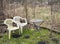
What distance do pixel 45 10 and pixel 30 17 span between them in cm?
71

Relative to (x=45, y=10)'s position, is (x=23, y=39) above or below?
below

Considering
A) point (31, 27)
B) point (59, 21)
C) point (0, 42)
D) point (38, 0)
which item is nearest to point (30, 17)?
point (31, 27)

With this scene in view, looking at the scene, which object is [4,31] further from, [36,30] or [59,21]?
[59,21]

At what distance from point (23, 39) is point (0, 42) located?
0.82 m

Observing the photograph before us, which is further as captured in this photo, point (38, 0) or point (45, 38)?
point (38, 0)

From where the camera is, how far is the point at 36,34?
5176mm

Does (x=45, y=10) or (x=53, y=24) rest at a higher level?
(x=45, y=10)

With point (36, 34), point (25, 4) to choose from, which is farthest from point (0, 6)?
point (36, 34)

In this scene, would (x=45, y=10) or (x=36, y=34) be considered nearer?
(x=36, y=34)

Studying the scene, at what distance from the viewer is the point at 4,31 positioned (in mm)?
5395

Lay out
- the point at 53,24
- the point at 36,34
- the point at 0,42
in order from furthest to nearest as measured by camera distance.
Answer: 1. the point at 53,24
2. the point at 36,34
3. the point at 0,42

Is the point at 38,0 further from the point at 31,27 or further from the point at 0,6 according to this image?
the point at 0,6

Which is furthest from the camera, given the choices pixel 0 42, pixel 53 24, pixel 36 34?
pixel 53 24

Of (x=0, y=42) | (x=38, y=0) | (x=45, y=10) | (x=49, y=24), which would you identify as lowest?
(x=0, y=42)
